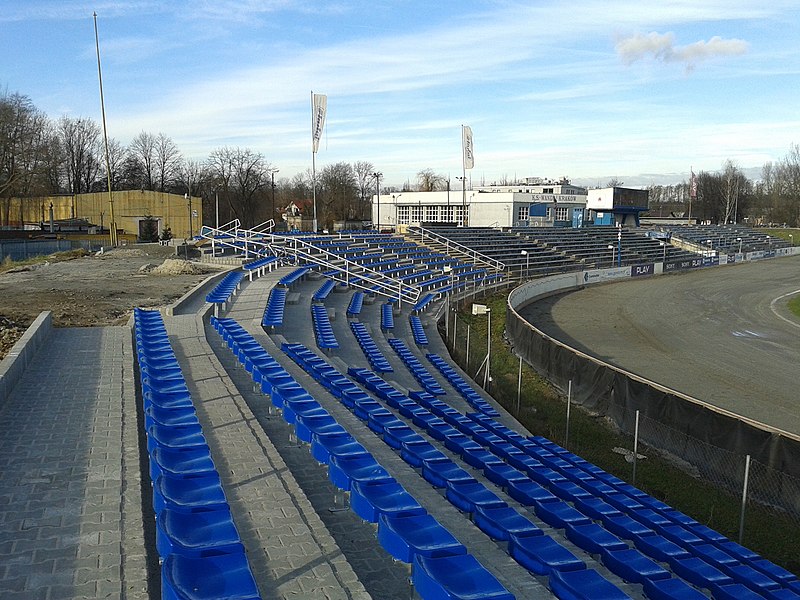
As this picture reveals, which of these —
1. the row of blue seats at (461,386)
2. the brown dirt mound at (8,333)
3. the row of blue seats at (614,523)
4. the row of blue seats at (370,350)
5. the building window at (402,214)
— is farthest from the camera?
the building window at (402,214)

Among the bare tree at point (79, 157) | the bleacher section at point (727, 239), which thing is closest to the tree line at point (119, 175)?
the bare tree at point (79, 157)

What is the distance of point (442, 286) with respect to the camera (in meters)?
35.7

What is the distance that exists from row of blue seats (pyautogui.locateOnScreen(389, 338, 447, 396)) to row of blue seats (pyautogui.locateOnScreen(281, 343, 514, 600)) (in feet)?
27.6

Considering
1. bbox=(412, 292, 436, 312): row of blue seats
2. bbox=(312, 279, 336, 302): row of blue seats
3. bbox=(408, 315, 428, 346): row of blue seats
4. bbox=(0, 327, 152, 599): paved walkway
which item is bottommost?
bbox=(408, 315, 428, 346): row of blue seats

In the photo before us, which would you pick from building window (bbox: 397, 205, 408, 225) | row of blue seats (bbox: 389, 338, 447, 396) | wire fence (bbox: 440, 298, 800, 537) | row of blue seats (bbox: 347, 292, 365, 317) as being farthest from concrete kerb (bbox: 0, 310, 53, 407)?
building window (bbox: 397, 205, 408, 225)

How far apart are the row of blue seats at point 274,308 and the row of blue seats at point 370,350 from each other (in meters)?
2.53

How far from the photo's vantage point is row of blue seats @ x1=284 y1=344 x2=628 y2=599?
18.2 ft

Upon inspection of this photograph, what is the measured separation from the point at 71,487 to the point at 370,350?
1186 cm

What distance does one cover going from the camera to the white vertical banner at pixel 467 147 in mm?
53500

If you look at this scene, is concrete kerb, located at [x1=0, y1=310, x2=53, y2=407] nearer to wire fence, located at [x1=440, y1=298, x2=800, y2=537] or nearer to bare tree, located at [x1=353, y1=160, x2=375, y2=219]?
wire fence, located at [x1=440, y1=298, x2=800, y2=537]

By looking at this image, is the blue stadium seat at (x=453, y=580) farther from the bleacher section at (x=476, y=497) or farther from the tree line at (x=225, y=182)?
the tree line at (x=225, y=182)

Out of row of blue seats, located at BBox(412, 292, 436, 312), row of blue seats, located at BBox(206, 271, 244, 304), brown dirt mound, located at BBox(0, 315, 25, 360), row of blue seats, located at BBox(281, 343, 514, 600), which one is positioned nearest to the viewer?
row of blue seats, located at BBox(281, 343, 514, 600)

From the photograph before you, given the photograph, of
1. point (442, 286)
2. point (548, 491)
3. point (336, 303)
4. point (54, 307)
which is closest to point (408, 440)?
point (548, 491)

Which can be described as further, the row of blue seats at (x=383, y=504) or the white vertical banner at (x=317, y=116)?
the white vertical banner at (x=317, y=116)
